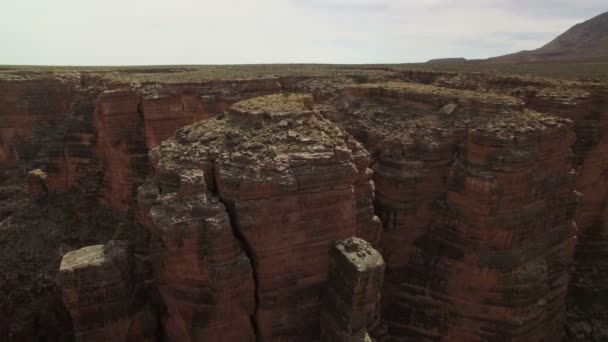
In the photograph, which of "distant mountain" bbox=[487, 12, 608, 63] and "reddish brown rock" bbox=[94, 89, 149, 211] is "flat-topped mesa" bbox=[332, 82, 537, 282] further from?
"distant mountain" bbox=[487, 12, 608, 63]

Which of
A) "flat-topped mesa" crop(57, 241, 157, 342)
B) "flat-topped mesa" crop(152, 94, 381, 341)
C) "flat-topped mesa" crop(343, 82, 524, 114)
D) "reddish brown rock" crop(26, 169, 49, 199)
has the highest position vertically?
"flat-topped mesa" crop(343, 82, 524, 114)

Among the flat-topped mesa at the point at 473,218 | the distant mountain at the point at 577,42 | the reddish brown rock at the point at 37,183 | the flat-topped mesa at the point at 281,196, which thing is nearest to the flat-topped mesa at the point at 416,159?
the flat-topped mesa at the point at 473,218

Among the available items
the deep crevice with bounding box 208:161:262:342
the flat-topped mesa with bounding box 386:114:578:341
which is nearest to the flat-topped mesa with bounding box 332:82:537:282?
the flat-topped mesa with bounding box 386:114:578:341

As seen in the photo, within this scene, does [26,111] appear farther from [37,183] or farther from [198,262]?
[198,262]

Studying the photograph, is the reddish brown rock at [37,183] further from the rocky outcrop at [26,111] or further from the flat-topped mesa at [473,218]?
the flat-topped mesa at [473,218]

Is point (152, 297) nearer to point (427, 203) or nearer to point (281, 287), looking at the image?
point (281, 287)

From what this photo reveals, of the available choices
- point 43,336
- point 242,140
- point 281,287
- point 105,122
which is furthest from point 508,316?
point 105,122

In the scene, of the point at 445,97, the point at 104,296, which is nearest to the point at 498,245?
the point at 445,97
